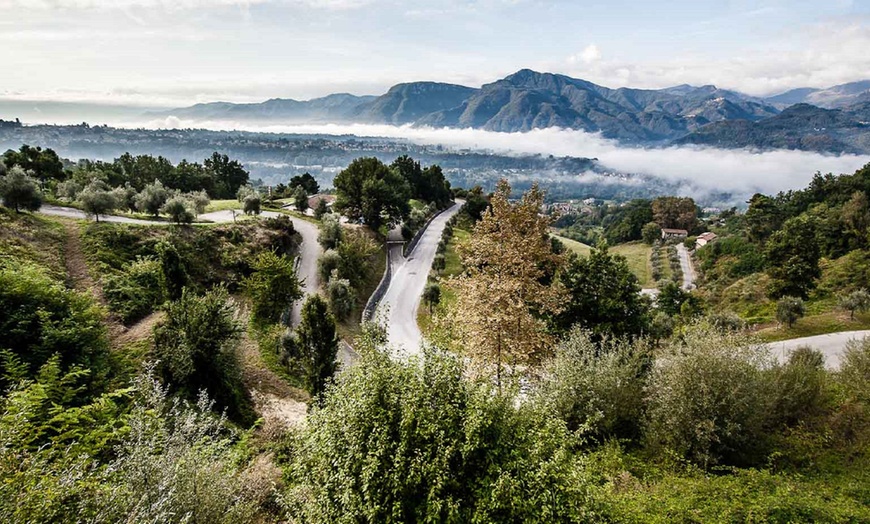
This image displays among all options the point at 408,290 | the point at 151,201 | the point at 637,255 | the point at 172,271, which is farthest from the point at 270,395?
the point at 637,255

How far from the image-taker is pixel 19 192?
1087 inches

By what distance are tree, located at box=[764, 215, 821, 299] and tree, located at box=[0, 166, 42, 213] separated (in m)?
61.2

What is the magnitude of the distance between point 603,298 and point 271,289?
859 inches

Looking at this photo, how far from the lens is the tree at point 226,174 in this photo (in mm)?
75381

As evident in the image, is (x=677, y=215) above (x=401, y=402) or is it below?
below

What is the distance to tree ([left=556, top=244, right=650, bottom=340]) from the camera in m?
23.9

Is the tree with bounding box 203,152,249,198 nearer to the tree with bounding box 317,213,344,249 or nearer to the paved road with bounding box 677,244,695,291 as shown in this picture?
the tree with bounding box 317,213,344,249

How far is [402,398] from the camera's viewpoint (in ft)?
27.5

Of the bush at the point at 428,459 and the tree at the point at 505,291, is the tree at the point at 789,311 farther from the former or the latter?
the bush at the point at 428,459

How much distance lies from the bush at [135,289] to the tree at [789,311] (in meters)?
44.7

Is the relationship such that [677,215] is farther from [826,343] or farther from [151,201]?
[151,201]

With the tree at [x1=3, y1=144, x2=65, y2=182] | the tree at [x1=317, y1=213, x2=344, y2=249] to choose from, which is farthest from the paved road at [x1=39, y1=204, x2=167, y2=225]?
the tree at [x1=3, y1=144, x2=65, y2=182]

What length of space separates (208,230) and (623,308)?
33.2 metres

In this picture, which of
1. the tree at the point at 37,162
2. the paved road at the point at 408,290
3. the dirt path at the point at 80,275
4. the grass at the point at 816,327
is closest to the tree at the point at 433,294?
the paved road at the point at 408,290
